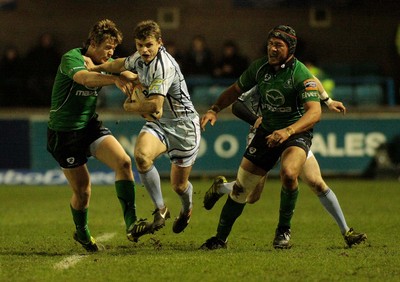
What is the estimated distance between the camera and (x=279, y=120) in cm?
1027

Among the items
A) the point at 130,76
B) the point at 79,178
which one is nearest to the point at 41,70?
the point at 79,178

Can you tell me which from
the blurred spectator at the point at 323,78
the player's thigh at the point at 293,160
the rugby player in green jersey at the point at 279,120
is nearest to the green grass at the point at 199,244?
the rugby player in green jersey at the point at 279,120

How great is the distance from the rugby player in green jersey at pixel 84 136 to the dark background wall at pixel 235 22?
13.5 m

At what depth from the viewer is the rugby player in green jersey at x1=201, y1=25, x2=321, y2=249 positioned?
9.98 meters

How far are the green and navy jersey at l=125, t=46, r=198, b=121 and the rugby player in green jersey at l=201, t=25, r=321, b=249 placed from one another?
0.35 m

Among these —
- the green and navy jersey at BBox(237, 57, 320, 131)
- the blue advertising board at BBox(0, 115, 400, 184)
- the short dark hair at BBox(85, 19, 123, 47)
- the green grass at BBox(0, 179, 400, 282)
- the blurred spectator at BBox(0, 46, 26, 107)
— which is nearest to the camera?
the green grass at BBox(0, 179, 400, 282)

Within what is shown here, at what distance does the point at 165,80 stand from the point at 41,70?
39.1 feet

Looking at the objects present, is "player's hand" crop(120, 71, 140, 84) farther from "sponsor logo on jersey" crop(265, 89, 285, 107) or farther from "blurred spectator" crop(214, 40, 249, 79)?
"blurred spectator" crop(214, 40, 249, 79)

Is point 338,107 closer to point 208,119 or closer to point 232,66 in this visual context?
point 208,119

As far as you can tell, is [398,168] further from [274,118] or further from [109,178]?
[274,118]

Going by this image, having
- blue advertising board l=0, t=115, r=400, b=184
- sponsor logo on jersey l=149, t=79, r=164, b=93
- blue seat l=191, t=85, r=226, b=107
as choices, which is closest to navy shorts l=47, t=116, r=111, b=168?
sponsor logo on jersey l=149, t=79, r=164, b=93

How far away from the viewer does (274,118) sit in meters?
10.3

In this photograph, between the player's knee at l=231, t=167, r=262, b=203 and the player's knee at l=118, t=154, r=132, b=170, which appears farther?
the player's knee at l=231, t=167, r=262, b=203

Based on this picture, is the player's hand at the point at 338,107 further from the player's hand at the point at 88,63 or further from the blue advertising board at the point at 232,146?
the blue advertising board at the point at 232,146
